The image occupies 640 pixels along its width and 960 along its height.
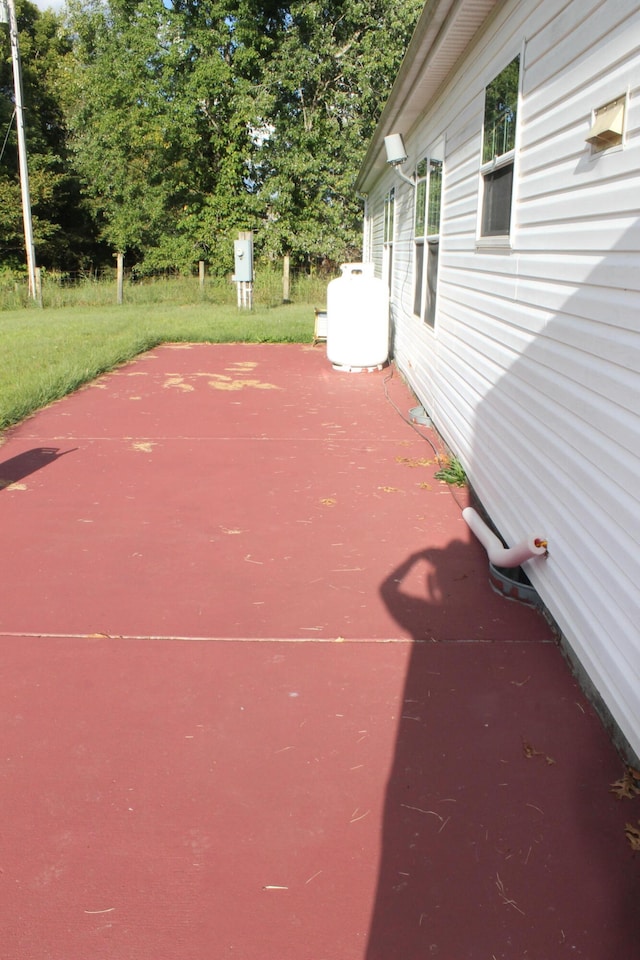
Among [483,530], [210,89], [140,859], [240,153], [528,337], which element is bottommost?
[140,859]

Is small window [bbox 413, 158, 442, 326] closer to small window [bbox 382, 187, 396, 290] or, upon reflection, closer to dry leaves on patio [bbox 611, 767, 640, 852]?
small window [bbox 382, 187, 396, 290]

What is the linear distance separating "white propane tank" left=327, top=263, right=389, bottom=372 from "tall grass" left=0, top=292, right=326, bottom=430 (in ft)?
10.4

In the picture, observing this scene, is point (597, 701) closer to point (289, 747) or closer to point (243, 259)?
point (289, 747)

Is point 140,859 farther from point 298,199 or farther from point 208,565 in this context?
point 298,199

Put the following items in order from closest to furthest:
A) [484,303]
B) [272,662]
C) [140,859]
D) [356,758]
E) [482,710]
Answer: [140,859]
[356,758]
[482,710]
[272,662]
[484,303]

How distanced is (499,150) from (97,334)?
10.3 m

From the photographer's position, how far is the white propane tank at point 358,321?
9.77 m

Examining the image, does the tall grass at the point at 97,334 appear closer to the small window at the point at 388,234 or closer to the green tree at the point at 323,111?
the small window at the point at 388,234

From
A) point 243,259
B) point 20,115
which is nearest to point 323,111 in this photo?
point 20,115

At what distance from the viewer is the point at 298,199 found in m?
27.2

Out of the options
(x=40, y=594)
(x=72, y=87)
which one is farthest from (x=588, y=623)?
(x=72, y=87)

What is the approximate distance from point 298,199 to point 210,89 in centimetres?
477

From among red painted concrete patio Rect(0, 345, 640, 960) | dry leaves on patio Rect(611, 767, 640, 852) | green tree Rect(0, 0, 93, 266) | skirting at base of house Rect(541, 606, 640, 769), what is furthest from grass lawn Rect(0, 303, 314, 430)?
green tree Rect(0, 0, 93, 266)

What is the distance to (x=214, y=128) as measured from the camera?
27.6 metres
